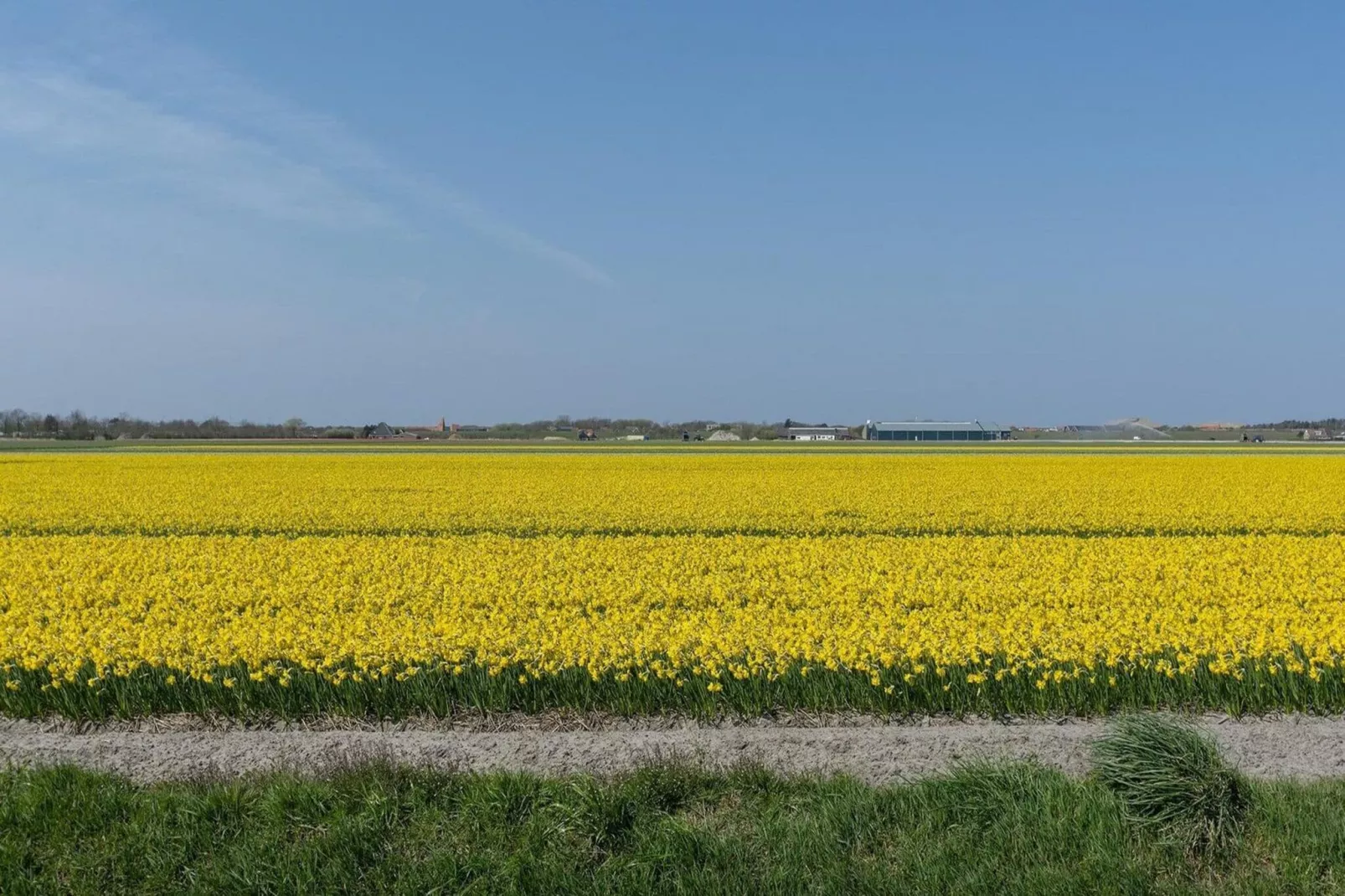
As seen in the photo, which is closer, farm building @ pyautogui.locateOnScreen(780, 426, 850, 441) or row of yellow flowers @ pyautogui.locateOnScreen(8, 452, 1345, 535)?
row of yellow flowers @ pyautogui.locateOnScreen(8, 452, 1345, 535)

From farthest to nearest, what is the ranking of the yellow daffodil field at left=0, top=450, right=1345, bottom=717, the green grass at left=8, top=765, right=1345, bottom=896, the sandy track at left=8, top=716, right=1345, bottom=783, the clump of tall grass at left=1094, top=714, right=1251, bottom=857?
the yellow daffodil field at left=0, top=450, right=1345, bottom=717
the sandy track at left=8, top=716, right=1345, bottom=783
the clump of tall grass at left=1094, top=714, right=1251, bottom=857
the green grass at left=8, top=765, right=1345, bottom=896

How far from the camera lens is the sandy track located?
22.1ft

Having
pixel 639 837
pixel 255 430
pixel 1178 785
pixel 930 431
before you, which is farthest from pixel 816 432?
pixel 639 837

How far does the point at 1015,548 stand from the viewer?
1611 centimetres

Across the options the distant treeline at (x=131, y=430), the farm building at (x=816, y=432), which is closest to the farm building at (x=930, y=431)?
the farm building at (x=816, y=432)

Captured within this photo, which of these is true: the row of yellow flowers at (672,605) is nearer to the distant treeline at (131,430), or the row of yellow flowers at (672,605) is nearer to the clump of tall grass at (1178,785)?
the clump of tall grass at (1178,785)

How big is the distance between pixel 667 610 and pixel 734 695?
9.39ft

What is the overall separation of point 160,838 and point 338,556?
10294 mm

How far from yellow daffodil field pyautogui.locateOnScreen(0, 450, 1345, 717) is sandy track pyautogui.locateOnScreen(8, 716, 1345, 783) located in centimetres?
37

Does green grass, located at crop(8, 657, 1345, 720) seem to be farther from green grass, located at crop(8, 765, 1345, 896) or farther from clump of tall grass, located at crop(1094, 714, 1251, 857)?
clump of tall grass, located at crop(1094, 714, 1251, 857)

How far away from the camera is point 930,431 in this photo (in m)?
142

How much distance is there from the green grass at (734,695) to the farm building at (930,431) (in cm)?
13081

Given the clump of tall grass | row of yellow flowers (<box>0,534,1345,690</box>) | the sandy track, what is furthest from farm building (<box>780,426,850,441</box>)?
the clump of tall grass

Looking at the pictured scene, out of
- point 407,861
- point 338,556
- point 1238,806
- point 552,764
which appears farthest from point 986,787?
point 338,556
